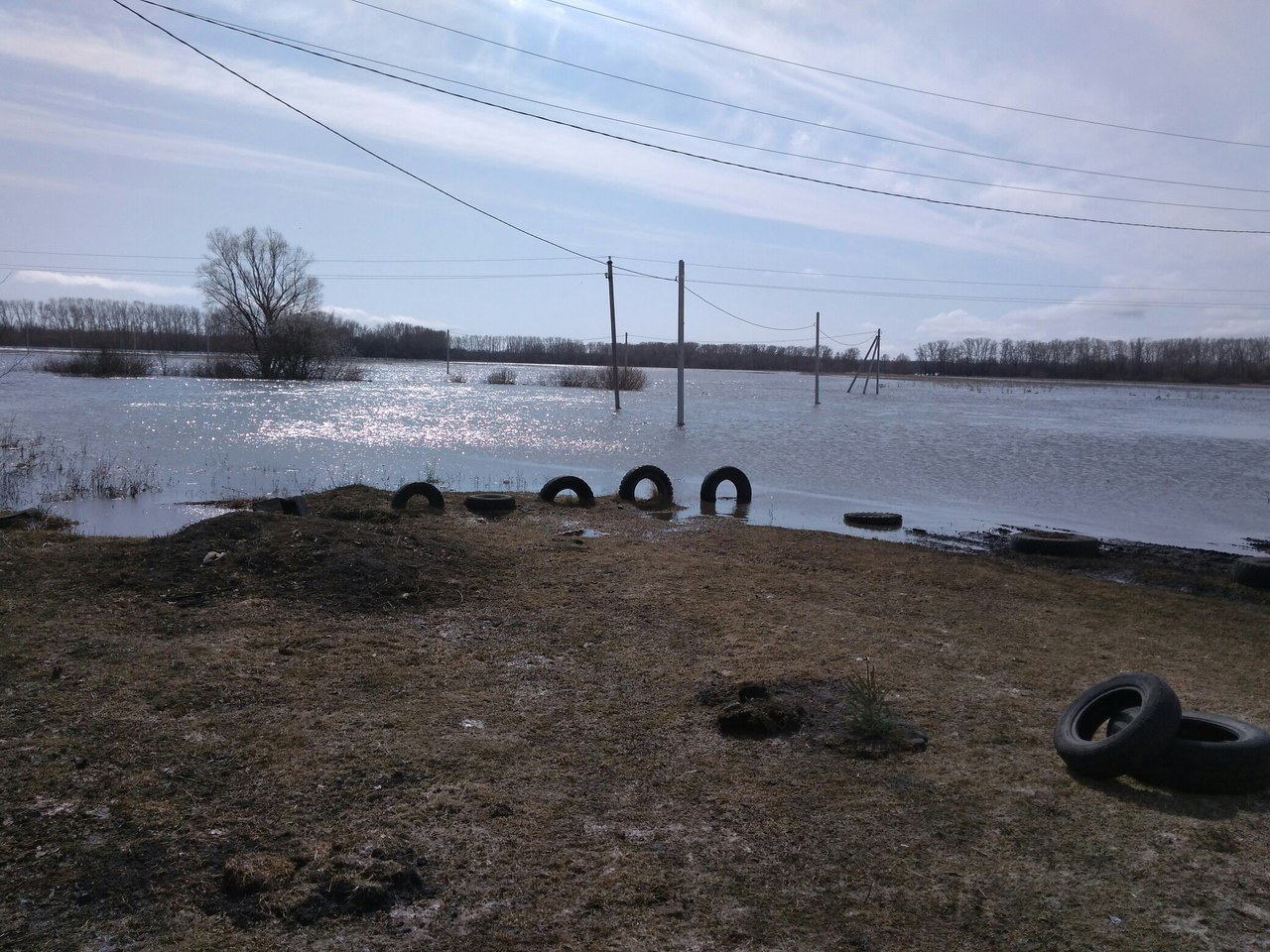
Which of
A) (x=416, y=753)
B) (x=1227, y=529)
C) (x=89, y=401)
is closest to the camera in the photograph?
(x=416, y=753)

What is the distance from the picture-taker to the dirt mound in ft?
22.8

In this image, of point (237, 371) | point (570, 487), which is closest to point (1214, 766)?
point (570, 487)

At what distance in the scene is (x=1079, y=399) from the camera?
65312 millimetres

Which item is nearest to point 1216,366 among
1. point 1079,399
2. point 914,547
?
point 1079,399

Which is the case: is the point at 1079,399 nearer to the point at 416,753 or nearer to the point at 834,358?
the point at 416,753

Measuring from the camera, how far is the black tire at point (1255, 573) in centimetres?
1015

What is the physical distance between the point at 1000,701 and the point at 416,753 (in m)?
3.62

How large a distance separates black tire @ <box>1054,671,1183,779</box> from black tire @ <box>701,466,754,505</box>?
11.3 m

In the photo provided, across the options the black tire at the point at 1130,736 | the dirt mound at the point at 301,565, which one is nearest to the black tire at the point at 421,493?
the dirt mound at the point at 301,565

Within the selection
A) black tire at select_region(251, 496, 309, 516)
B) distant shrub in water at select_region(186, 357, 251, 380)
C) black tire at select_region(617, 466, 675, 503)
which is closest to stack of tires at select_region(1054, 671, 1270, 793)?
black tire at select_region(251, 496, 309, 516)

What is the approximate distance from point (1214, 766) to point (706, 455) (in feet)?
Result: 66.4

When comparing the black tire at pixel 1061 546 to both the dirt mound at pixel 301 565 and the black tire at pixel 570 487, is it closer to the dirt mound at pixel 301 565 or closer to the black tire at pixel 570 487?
the black tire at pixel 570 487

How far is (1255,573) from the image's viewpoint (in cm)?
1020

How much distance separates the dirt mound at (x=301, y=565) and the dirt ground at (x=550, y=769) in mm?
35
